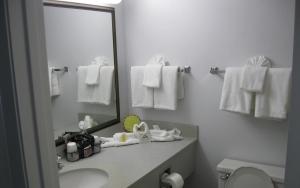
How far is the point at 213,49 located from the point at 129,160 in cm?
103

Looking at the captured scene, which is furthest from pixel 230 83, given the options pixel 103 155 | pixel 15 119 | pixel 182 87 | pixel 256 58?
pixel 15 119

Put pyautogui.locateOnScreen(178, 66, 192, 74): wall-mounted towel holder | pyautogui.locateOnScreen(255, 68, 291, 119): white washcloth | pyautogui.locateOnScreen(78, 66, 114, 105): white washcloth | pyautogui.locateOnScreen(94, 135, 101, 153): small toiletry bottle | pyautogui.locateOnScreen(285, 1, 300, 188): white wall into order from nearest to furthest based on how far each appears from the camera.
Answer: pyautogui.locateOnScreen(285, 1, 300, 188): white wall
pyautogui.locateOnScreen(255, 68, 291, 119): white washcloth
pyautogui.locateOnScreen(94, 135, 101, 153): small toiletry bottle
pyautogui.locateOnScreen(78, 66, 114, 105): white washcloth
pyautogui.locateOnScreen(178, 66, 192, 74): wall-mounted towel holder

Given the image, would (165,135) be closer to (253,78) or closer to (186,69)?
(186,69)

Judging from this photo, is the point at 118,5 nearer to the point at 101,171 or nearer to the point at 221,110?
the point at 221,110

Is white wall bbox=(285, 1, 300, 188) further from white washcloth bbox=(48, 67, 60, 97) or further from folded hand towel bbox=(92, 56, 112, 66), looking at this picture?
folded hand towel bbox=(92, 56, 112, 66)

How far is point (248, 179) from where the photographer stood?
184 cm

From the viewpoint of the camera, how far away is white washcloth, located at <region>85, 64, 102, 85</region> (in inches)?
84.5

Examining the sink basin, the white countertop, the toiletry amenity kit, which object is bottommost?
the sink basin

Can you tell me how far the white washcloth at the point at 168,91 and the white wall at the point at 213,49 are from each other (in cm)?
12

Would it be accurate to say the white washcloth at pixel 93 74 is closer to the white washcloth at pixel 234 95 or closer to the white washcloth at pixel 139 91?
the white washcloth at pixel 139 91

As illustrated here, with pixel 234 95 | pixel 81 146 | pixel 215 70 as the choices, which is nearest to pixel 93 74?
pixel 81 146

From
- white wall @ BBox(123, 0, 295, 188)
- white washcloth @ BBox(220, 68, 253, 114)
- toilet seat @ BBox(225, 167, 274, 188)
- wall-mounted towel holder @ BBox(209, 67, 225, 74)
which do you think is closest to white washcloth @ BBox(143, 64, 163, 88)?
white wall @ BBox(123, 0, 295, 188)

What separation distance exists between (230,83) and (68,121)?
120cm

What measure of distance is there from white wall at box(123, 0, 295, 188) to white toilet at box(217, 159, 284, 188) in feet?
0.47
